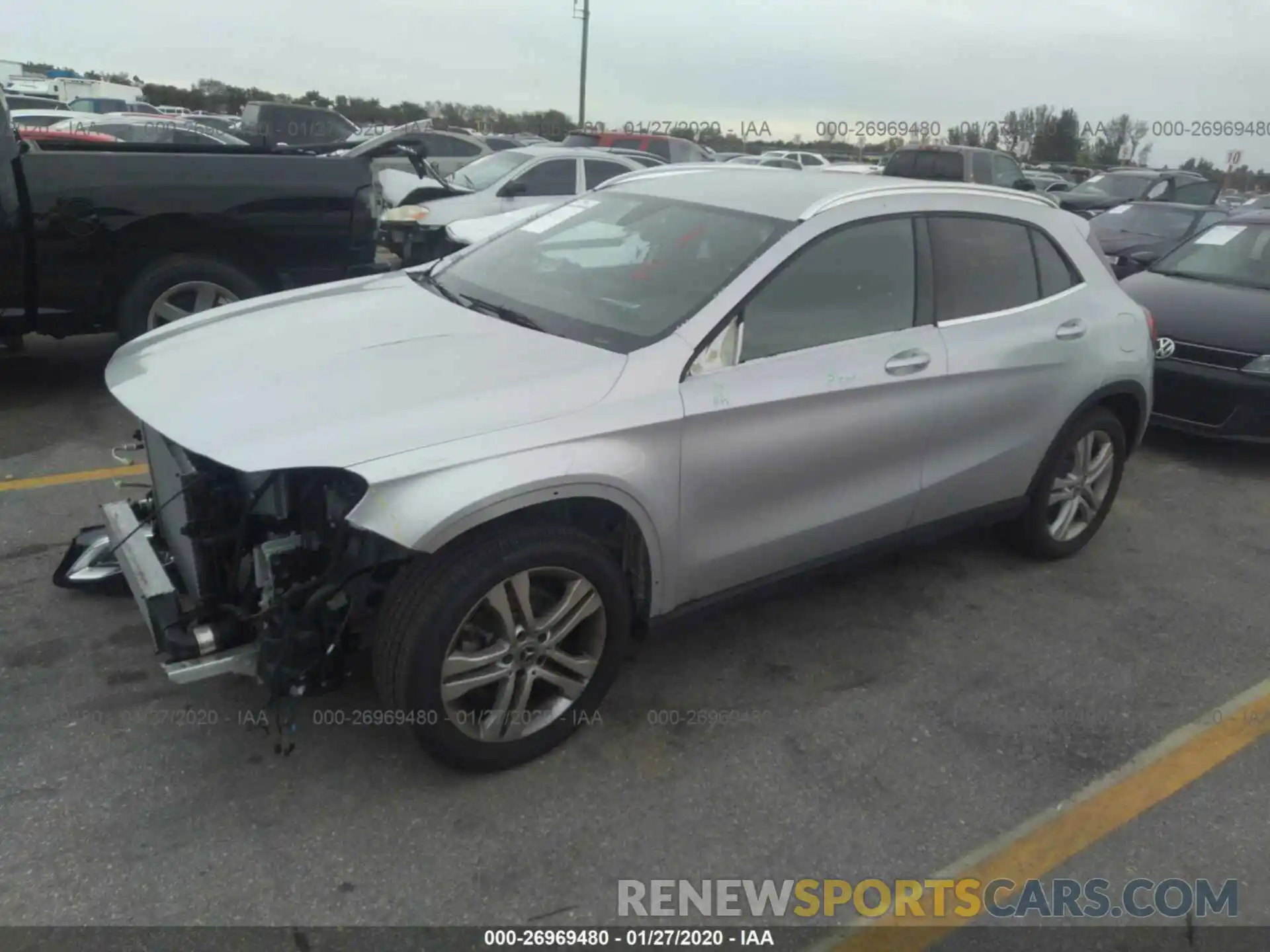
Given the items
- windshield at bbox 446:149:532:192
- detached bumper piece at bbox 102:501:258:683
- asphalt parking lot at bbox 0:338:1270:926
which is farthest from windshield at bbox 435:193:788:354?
windshield at bbox 446:149:532:192

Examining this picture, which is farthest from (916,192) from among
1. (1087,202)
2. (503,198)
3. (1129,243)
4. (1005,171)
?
(1087,202)

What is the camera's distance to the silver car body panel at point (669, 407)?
2607mm

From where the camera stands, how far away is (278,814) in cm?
274

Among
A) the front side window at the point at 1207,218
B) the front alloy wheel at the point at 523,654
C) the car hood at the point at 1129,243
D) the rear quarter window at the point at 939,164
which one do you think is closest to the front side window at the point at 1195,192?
the rear quarter window at the point at 939,164

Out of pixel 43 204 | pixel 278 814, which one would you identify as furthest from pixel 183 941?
pixel 43 204

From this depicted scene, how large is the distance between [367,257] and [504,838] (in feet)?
16.7

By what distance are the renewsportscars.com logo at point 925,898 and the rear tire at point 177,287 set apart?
4.75m

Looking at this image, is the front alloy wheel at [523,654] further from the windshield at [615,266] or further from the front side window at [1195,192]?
the front side window at [1195,192]

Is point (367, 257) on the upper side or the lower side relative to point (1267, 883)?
upper

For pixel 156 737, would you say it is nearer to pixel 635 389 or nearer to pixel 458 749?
pixel 458 749

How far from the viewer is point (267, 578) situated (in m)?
2.71

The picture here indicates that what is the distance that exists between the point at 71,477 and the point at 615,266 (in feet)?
10.2

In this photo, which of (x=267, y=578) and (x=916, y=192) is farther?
(x=916, y=192)

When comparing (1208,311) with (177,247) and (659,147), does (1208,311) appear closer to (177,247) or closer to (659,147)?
(177,247)
